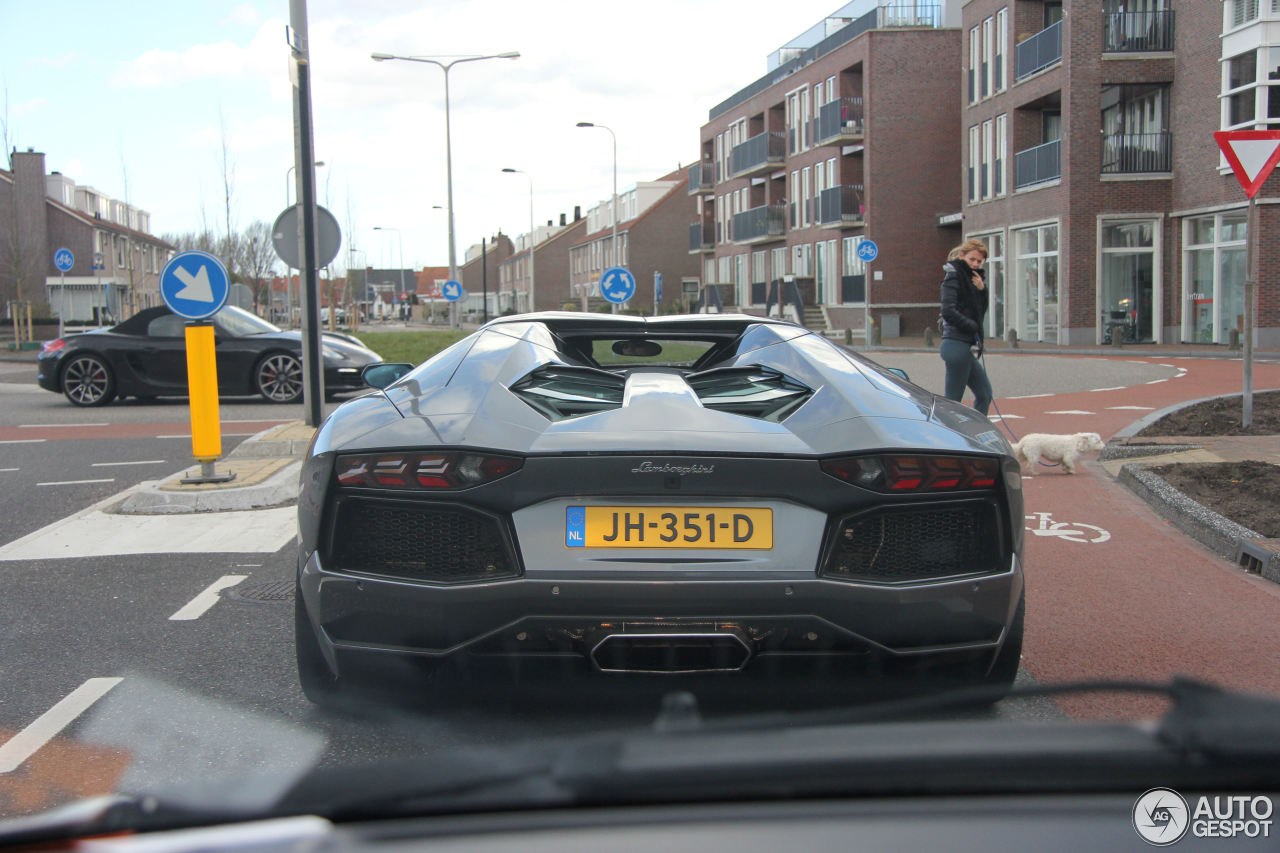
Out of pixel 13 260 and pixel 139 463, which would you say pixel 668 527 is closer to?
pixel 139 463

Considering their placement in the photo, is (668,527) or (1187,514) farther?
(1187,514)

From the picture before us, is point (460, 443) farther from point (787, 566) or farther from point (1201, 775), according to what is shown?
point (1201, 775)

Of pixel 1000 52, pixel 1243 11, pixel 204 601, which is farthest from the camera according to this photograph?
pixel 1000 52

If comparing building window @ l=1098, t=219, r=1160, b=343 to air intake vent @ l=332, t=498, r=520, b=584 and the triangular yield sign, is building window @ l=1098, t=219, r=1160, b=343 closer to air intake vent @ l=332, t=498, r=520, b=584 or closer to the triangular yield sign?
the triangular yield sign

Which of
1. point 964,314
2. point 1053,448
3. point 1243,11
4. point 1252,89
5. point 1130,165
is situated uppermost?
point 1243,11

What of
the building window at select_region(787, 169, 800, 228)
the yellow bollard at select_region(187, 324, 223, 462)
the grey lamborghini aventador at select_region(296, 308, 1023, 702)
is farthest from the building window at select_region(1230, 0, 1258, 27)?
the grey lamborghini aventador at select_region(296, 308, 1023, 702)

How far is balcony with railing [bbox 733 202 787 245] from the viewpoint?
5638 centimetres

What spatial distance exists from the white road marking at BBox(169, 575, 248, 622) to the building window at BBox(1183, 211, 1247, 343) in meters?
26.9

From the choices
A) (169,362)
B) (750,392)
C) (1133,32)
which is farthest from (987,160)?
(750,392)

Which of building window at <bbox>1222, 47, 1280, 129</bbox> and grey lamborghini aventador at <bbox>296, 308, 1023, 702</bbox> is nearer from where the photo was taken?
grey lamborghini aventador at <bbox>296, 308, 1023, 702</bbox>

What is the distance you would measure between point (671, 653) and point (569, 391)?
103cm

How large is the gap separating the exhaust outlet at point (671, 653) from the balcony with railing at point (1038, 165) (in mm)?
32795

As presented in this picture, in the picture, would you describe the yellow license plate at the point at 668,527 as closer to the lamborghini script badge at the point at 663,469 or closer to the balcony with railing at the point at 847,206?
the lamborghini script badge at the point at 663,469

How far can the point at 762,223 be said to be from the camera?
5766cm
